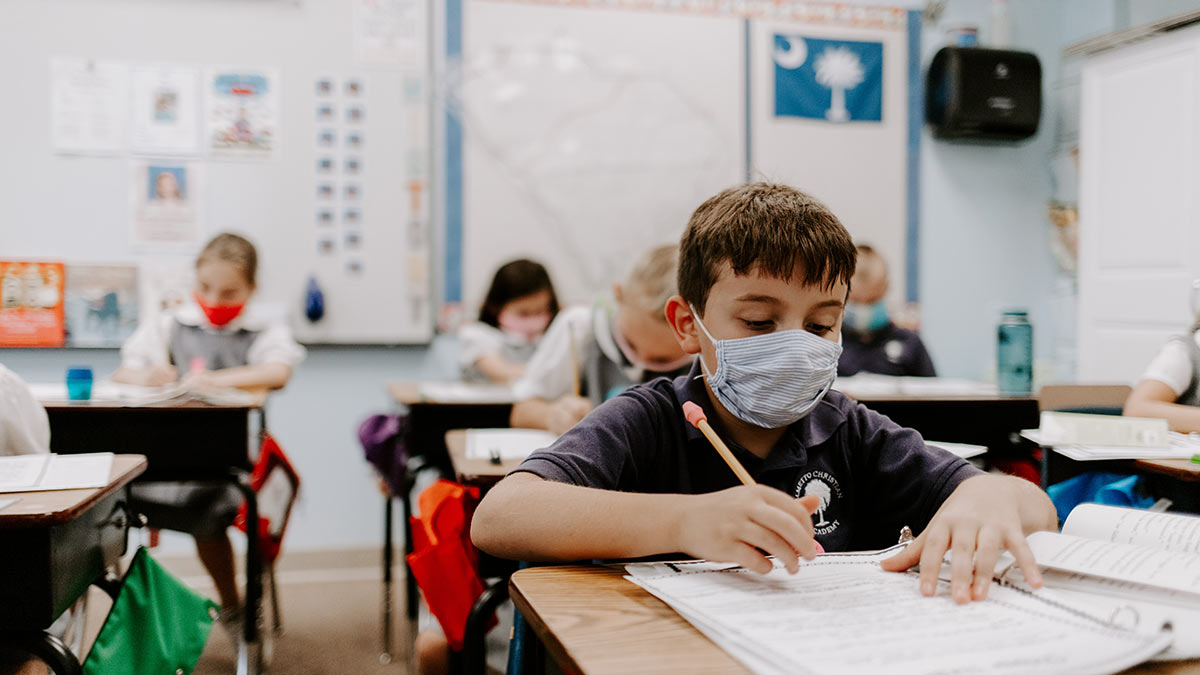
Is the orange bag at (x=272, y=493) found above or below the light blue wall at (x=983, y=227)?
below

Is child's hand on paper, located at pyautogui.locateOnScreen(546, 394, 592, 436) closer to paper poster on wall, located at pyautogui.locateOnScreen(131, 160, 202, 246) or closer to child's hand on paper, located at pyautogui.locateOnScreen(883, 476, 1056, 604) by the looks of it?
child's hand on paper, located at pyautogui.locateOnScreen(883, 476, 1056, 604)

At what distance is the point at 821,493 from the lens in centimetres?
107

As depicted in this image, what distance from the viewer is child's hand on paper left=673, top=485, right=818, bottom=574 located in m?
0.72

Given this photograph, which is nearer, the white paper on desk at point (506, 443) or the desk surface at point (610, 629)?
the desk surface at point (610, 629)

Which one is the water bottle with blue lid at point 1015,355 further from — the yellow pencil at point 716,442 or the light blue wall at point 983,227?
the yellow pencil at point 716,442

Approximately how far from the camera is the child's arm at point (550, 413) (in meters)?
1.97

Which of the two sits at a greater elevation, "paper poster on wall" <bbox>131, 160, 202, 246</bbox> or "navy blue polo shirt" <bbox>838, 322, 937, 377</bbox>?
"paper poster on wall" <bbox>131, 160, 202, 246</bbox>

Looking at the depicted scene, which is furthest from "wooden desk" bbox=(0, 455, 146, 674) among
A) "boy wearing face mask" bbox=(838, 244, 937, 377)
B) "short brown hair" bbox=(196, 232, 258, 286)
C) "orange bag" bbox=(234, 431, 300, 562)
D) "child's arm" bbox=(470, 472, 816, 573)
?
"boy wearing face mask" bbox=(838, 244, 937, 377)

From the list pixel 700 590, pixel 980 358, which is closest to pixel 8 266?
pixel 700 590

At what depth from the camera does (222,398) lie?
233 centimetres

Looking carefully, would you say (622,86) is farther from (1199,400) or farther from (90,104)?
(1199,400)

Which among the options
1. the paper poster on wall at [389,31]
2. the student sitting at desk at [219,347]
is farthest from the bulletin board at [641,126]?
the student sitting at desk at [219,347]

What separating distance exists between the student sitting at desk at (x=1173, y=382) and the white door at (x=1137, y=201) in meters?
1.68

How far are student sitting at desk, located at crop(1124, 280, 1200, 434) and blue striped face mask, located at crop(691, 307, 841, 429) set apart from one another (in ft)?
4.26
